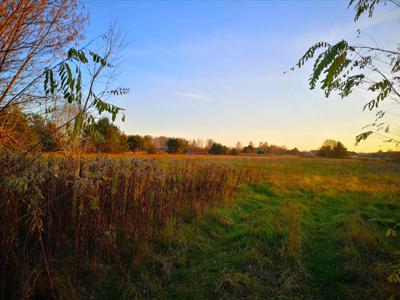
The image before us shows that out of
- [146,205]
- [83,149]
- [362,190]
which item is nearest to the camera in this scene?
[146,205]

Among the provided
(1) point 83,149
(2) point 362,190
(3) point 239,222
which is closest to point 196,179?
(3) point 239,222

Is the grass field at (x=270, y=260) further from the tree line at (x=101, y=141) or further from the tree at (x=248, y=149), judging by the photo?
the tree at (x=248, y=149)

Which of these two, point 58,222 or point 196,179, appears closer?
point 58,222

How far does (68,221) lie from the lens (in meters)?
3.71

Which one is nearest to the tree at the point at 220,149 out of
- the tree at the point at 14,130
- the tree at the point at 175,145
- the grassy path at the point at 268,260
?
the tree at the point at 175,145

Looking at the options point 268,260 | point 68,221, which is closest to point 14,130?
point 68,221

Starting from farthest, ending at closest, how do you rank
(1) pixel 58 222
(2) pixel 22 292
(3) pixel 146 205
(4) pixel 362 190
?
(4) pixel 362 190, (3) pixel 146 205, (1) pixel 58 222, (2) pixel 22 292

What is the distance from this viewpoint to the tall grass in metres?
3.04

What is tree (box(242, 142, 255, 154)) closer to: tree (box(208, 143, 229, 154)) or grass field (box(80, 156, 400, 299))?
tree (box(208, 143, 229, 154))

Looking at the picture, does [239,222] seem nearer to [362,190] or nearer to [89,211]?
[89,211]

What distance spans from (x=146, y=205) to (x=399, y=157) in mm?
4032

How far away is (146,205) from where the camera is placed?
191 inches

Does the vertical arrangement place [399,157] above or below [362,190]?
above

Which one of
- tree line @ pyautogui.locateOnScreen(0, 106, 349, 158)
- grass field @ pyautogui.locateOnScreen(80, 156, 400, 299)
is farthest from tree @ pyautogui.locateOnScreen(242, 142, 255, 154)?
grass field @ pyautogui.locateOnScreen(80, 156, 400, 299)
